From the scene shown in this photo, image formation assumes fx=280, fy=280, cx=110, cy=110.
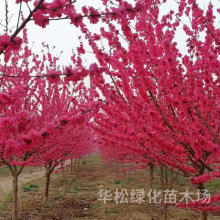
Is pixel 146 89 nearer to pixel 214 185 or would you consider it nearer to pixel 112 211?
pixel 112 211

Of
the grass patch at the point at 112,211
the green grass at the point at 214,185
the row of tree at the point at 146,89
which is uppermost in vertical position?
the row of tree at the point at 146,89

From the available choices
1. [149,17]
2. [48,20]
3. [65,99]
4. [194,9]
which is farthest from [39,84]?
[48,20]

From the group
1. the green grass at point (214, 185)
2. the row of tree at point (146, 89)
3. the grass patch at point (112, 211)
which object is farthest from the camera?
the green grass at point (214, 185)

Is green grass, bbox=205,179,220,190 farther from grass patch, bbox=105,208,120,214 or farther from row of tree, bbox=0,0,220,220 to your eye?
row of tree, bbox=0,0,220,220

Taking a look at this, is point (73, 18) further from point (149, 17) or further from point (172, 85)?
point (149, 17)

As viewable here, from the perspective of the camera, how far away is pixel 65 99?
9.47m

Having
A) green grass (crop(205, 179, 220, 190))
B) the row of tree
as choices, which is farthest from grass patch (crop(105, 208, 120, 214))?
green grass (crop(205, 179, 220, 190))

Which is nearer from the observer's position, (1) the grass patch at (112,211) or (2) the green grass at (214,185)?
(1) the grass patch at (112,211)

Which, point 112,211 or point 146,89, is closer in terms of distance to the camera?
point 146,89

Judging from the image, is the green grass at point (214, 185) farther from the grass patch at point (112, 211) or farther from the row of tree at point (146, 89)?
the row of tree at point (146, 89)

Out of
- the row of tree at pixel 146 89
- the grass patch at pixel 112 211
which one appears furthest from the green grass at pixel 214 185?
the row of tree at pixel 146 89

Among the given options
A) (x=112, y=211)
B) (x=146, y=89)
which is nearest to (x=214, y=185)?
(x=112, y=211)

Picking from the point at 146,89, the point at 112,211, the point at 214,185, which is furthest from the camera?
the point at 214,185

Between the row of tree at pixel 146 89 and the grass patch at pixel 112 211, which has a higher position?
the row of tree at pixel 146 89
